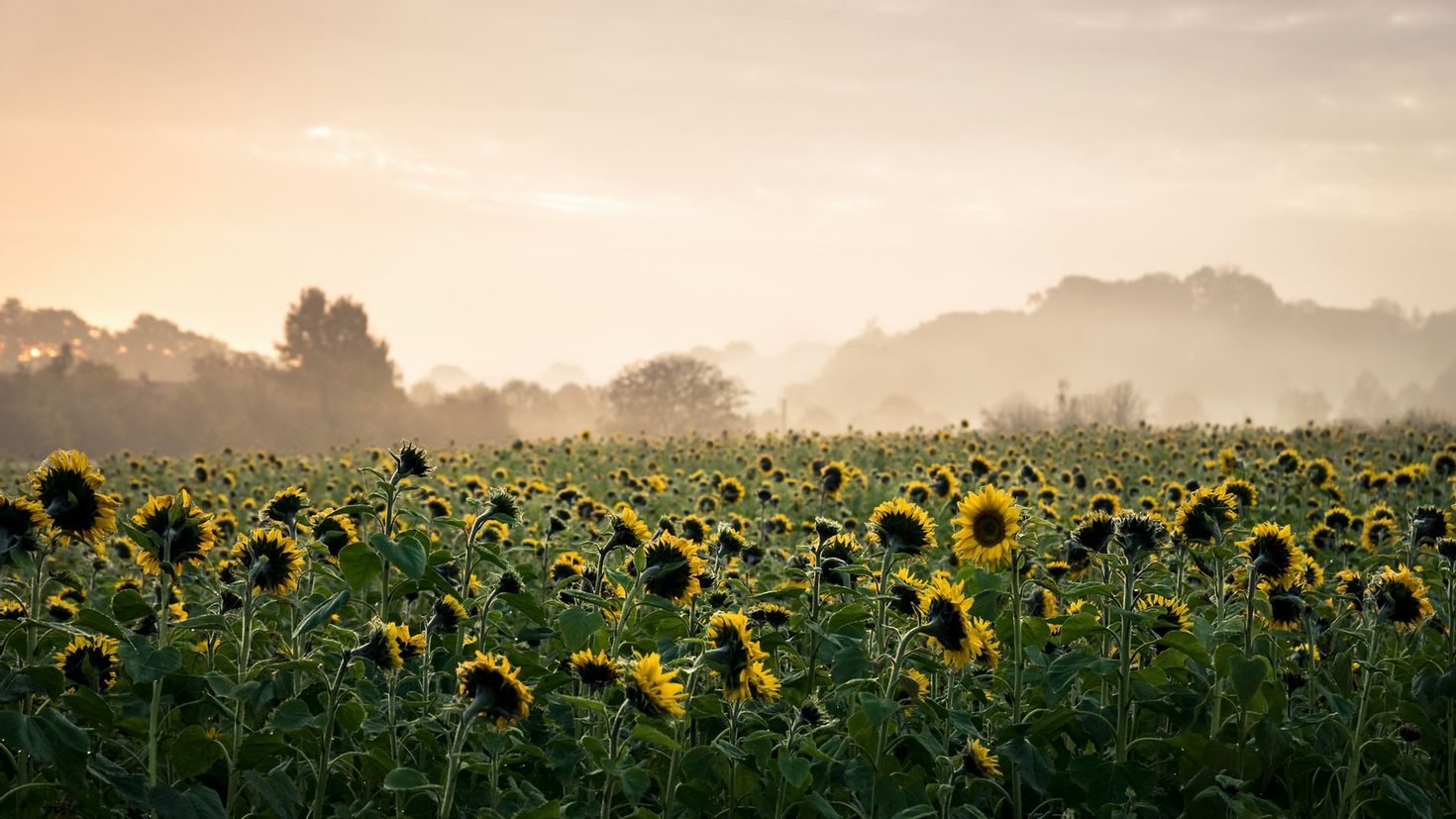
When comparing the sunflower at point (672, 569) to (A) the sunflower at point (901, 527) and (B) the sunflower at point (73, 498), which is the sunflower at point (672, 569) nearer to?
(A) the sunflower at point (901, 527)

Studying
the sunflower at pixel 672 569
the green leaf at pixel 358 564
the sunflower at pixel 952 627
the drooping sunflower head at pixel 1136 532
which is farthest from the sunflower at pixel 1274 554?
the green leaf at pixel 358 564

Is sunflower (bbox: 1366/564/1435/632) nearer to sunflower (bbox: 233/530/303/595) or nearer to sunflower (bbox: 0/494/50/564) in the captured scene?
sunflower (bbox: 233/530/303/595)

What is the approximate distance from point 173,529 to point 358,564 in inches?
29.5

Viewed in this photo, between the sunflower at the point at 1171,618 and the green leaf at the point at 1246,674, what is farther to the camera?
the sunflower at the point at 1171,618

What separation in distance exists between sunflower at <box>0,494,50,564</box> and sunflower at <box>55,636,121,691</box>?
0.76m

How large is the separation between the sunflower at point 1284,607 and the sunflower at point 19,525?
4.37 m

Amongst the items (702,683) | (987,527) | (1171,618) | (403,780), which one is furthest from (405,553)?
(1171,618)

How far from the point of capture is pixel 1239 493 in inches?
254

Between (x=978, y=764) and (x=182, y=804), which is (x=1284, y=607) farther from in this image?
(x=182, y=804)

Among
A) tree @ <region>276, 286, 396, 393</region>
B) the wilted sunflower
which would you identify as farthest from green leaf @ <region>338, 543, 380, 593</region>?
tree @ <region>276, 286, 396, 393</region>

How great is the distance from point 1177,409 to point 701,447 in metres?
114

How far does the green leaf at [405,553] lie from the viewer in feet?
8.98

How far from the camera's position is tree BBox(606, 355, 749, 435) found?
76.9 m

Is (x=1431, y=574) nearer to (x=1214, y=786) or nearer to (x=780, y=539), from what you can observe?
(x=1214, y=786)
